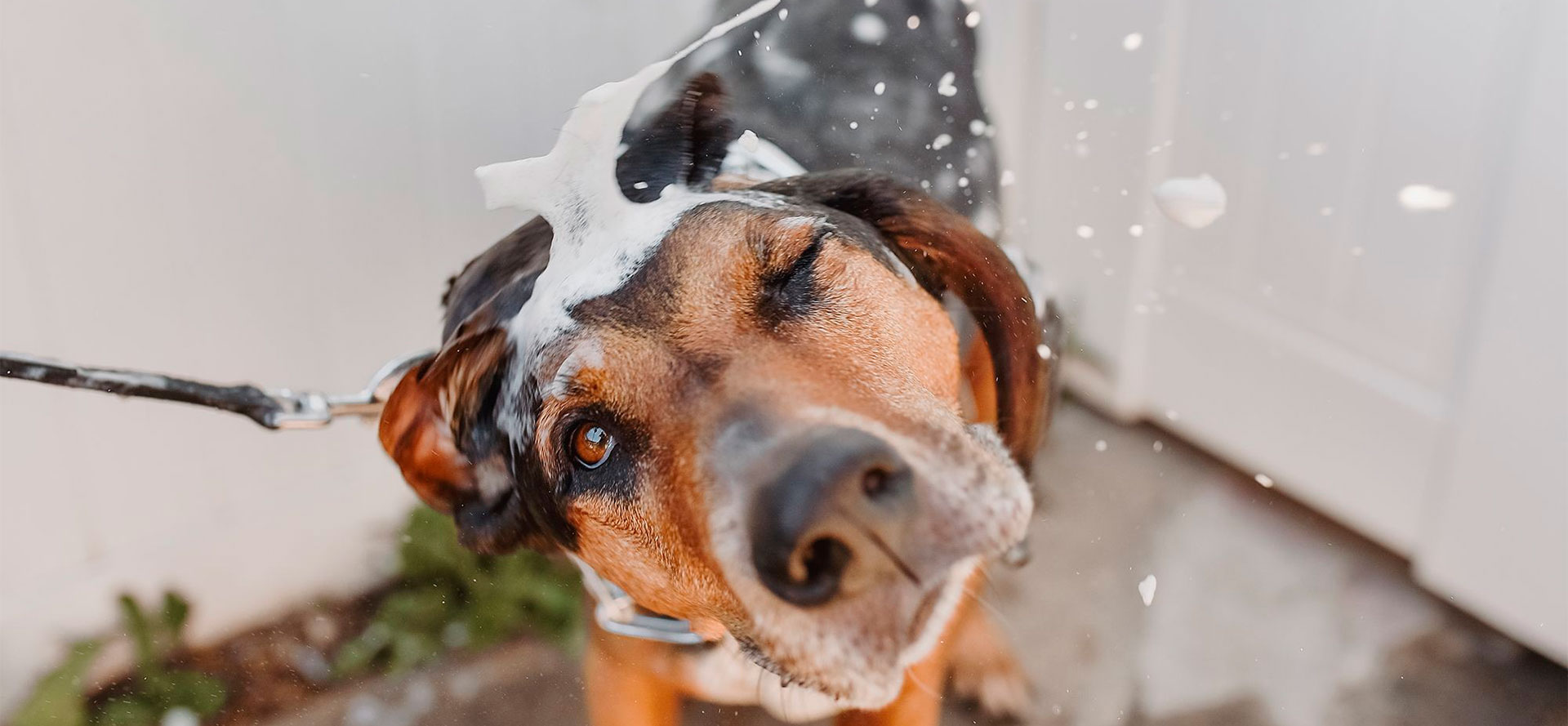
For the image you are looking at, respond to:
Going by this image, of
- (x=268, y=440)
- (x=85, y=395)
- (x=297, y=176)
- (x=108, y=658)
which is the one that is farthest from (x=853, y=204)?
(x=108, y=658)

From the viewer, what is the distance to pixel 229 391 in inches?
37.8

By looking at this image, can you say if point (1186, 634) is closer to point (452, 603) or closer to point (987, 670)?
point (987, 670)

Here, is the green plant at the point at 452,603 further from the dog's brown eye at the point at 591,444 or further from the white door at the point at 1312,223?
the white door at the point at 1312,223

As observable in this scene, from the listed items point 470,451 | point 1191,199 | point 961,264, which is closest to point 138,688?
point 470,451

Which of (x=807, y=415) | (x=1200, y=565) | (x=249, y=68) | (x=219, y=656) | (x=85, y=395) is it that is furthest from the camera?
(x=1200, y=565)

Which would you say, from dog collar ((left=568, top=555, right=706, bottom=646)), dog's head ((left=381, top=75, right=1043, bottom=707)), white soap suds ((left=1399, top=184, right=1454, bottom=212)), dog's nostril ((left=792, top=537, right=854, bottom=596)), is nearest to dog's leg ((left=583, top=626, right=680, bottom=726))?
dog collar ((left=568, top=555, right=706, bottom=646))

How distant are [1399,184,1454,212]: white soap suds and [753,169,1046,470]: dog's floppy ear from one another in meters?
0.53

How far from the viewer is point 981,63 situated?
1.07 meters

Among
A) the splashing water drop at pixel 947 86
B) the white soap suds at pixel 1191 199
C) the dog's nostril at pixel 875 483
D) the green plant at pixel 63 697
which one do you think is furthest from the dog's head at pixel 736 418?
the green plant at pixel 63 697

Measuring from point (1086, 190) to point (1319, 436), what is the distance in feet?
1.65

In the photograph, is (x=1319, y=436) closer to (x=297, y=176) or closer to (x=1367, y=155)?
(x=1367, y=155)

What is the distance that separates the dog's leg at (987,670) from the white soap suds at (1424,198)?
0.71 m

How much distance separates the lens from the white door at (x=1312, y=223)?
1.06 m

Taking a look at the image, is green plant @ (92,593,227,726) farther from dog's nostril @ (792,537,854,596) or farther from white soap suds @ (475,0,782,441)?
dog's nostril @ (792,537,854,596)
